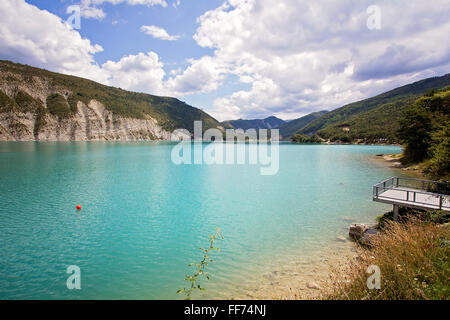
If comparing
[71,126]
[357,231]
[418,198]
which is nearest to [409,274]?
[357,231]

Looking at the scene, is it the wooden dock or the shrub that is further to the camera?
the shrub

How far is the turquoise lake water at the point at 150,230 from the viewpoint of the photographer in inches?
372

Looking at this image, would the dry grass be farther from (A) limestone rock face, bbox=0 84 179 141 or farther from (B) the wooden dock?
(A) limestone rock face, bbox=0 84 179 141

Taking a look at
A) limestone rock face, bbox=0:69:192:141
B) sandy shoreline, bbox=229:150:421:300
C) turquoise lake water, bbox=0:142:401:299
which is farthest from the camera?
limestone rock face, bbox=0:69:192:141

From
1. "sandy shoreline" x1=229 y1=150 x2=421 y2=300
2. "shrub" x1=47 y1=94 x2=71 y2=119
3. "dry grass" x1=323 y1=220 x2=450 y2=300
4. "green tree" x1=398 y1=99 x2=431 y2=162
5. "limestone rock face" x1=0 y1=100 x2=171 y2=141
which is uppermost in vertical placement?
"shrub" x1=47 y1=94 x2=71 y2=119

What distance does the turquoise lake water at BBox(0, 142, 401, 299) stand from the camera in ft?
31.0

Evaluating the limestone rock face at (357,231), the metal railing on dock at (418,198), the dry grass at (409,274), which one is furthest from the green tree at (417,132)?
the dry grass at (409,274)

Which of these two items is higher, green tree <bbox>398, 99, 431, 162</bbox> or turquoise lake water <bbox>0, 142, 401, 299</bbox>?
green tree <bbox>398, 99, 431, 162</bbox>

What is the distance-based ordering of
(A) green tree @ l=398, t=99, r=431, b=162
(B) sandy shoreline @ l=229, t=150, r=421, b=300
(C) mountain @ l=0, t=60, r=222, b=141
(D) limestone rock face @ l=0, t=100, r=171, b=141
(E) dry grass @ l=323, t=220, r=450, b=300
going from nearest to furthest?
(E) dry grass @ l=323, t=220, r=450, b=300 < (B) sandy shoreline @ l=229, t=150, r=421, b=300 < (A) green tree @ l=398, t=99, r=431, b=162 < (D) limestone rock face @ l=0, t=100, r=171, b=141 < (C) mountain @ l=0, t=60, r=222, b=141

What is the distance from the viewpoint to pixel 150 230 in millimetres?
14750

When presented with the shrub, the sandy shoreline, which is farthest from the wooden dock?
the shrub

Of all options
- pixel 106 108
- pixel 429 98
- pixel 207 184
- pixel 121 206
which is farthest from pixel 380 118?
pixel 106 108
